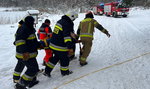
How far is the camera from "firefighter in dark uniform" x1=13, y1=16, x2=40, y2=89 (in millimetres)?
4508

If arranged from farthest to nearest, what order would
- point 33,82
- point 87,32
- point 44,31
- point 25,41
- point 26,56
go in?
point 44,31, point 87,32, point 33,82, point 25,41, point 26,56

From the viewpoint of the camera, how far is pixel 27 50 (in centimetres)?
470

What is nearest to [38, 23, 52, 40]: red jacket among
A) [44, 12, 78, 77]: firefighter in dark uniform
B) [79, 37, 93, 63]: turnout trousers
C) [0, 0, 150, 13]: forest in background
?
[44, 12, 78, 77]: firefighter in dark uniform

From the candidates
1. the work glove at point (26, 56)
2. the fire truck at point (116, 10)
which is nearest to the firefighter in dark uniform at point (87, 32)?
the work glove at point (26, 56)

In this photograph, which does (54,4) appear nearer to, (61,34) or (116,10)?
(116,10)

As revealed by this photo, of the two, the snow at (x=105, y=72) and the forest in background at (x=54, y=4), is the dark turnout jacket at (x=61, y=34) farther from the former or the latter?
the forest in background at (x=54, y=4)

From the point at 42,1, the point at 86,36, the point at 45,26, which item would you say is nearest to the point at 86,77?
the point at 86,36

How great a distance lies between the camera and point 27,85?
4883mm

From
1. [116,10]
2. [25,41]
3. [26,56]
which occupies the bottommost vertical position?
[116,10]

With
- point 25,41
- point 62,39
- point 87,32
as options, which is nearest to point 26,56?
point 25,41

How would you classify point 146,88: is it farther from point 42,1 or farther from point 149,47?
point 42,1

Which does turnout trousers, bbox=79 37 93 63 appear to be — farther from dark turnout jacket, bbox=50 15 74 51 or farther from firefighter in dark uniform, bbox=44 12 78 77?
dark turnout jacket, bbox=50 15 74 51

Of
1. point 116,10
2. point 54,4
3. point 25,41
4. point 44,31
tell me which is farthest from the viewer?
point 54,4

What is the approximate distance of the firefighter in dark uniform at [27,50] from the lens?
4508 mm
